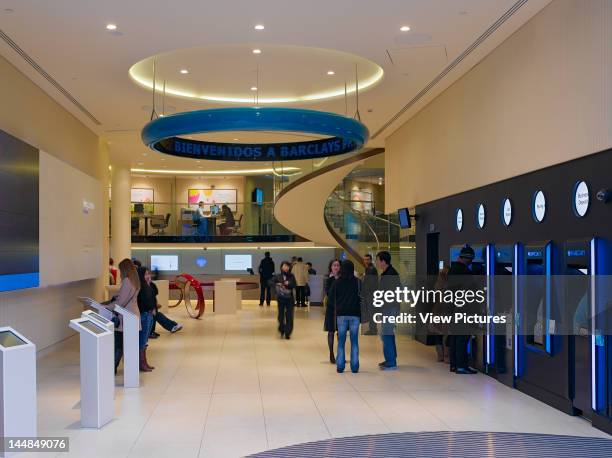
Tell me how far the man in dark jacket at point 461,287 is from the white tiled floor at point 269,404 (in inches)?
10.5

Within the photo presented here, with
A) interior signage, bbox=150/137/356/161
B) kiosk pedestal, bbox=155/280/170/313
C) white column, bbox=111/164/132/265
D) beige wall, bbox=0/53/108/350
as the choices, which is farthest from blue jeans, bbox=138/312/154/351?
white column, bbox=111/164/132/265

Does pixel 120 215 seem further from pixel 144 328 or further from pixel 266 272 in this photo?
pixel 144 328

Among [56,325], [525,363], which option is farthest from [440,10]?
[56,325]

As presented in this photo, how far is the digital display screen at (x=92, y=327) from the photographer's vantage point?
6511 mm

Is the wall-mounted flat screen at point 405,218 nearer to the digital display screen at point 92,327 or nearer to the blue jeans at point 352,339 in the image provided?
the blue jeans at point 352,339

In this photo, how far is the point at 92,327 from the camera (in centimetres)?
664

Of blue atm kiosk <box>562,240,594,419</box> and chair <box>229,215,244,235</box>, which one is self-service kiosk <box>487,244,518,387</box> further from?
chair <box>229,215,244,235</box>

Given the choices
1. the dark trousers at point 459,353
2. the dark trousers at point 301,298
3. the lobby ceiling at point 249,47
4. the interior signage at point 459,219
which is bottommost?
the dark trousers at point 301,298

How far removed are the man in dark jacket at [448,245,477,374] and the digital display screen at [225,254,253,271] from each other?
17.6m

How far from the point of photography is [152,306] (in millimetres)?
9641

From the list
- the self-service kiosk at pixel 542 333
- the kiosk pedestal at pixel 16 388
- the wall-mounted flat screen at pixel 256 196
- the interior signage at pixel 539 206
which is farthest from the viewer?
the wall-mounted flat screen at pixel 256 196

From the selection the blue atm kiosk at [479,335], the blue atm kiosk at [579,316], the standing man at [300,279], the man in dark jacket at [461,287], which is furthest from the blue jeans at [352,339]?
the standing man at [300,279]

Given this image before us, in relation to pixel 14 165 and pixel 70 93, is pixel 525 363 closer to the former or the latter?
pixel 14 165

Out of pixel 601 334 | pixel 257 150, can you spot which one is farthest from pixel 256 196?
pixel 601 334
